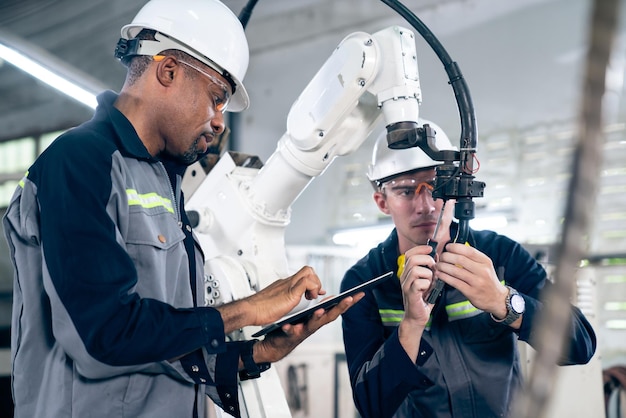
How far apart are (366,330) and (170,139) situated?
907 mm

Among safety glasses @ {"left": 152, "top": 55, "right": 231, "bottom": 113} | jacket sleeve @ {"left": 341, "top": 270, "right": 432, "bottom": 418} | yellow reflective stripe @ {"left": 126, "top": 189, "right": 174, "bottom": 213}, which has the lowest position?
jacket sleeve @ {"left": 341, "top": 270, "right": 432, "bottom": 418}

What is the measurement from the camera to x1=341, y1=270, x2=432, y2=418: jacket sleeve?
179 centimetres

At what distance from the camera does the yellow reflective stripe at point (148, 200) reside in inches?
55.7

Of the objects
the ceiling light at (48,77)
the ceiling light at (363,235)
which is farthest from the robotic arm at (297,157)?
the ceiling light at (363,235)

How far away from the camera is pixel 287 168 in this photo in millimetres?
1949

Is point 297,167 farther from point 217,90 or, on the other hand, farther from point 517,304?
point 517,304

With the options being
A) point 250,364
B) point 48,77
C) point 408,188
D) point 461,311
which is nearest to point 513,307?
point 461,311

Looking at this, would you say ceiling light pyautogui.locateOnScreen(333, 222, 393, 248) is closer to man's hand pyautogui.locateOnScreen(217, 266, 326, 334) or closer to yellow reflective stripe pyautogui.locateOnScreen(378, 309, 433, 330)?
yellow reflective stripe pyautogui.locateOnScreen(378, 309, 433, 330)

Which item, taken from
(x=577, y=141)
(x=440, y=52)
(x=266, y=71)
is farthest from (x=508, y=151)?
(x=577, y=141)

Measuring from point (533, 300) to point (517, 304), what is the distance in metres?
0.11

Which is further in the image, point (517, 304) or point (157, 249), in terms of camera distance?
point (517, 304)

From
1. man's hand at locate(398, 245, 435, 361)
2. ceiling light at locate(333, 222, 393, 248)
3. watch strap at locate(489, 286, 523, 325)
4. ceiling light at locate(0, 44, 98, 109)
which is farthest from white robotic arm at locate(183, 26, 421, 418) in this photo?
ceiling light at locate(333, 222, 393, 248)

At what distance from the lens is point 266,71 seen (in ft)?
16.8

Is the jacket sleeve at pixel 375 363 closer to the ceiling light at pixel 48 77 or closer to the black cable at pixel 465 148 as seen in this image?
the black cable at pixel 465 148
